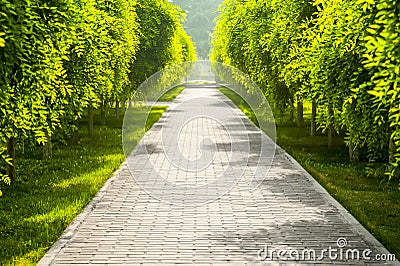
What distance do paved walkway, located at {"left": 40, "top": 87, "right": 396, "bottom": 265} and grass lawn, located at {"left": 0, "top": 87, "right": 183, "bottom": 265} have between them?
0.26m

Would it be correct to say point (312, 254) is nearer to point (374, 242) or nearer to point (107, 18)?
point (374, 242)

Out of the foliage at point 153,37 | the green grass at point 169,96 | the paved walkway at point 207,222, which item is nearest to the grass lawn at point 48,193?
the paved walkway at point 207,222

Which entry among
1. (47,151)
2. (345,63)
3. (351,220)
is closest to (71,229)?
(351,220)

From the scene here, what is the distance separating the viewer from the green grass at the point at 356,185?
863 cm

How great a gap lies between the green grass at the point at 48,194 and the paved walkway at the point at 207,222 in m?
0.25

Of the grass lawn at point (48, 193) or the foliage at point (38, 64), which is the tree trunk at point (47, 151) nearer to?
the grass lawn at point (48, 193)

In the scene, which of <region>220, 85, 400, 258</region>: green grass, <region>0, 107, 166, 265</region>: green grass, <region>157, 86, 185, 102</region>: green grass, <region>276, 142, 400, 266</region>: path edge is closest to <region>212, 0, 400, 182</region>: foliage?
<region>220, 85, 400, 258</region>: green grass

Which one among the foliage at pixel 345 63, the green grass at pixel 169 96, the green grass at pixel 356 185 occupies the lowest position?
the green grass at pixel 169 96

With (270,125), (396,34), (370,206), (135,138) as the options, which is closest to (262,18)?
(270,125)

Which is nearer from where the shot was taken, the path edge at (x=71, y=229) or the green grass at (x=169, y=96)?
the path edge at (x=71, y=229)

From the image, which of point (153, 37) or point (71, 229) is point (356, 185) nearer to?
point (71, 229)

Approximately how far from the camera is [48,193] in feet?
36.4

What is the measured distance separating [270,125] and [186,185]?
12.7m

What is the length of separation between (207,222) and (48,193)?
12.4ft
